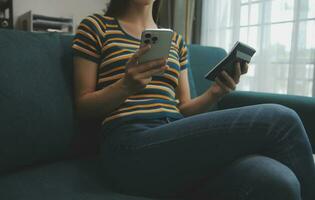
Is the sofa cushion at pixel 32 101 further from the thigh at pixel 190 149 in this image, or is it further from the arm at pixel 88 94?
the thigh at pixel 190 149

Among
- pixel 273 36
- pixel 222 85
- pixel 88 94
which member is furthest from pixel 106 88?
pixel 273 36

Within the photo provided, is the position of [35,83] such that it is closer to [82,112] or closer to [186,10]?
[82,112]

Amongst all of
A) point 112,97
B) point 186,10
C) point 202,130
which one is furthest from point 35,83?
point 186,10

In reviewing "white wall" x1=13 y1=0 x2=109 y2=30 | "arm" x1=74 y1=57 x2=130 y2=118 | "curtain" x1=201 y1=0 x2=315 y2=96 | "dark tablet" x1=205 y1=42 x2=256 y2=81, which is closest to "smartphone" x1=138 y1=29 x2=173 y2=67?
"arm" x1=74 y1=57 x2=130 y2=118

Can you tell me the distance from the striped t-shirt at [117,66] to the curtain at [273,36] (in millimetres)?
1220

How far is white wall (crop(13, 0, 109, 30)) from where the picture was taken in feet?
9.72

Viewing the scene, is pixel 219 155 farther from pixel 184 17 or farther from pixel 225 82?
pixel 184 17

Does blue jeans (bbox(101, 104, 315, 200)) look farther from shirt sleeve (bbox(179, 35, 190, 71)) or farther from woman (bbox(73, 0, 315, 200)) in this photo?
shirt sleeve (bbox(179, 35, 190, 71))

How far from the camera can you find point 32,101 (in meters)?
0.83

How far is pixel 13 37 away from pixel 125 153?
1.52 ft

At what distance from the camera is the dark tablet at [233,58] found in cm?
95

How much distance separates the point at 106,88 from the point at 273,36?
1.57 meters

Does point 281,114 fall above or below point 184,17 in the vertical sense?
below

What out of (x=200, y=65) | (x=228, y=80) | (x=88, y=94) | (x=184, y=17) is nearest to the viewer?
(x=88, y=94)
